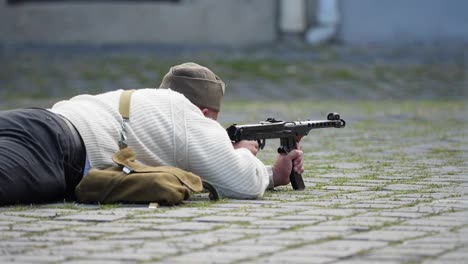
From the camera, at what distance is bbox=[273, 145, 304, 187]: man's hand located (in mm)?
6250

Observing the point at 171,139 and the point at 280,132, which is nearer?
the point at 171,139

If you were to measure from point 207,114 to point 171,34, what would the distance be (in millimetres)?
13462

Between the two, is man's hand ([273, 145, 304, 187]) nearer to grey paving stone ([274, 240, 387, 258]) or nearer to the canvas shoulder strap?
the canvas shoulder strap

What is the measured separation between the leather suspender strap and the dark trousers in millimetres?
193

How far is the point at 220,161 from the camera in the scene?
5.92 meters

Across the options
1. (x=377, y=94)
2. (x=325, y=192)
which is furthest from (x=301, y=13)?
(x=325, y=192)

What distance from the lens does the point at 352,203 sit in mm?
5953

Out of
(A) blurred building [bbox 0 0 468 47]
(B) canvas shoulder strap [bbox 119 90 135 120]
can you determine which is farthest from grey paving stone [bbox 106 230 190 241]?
(A) blurred building [bbox 0 0 468 47]

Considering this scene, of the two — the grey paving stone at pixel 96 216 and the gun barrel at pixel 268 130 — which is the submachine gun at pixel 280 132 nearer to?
the gun barrel at pixel 268 130

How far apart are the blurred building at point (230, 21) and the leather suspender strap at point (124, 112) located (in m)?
13.4

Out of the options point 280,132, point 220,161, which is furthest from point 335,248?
point 280,132

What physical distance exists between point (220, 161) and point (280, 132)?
53 cm

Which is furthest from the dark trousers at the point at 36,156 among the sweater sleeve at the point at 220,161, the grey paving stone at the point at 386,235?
the grey paving stone at the point at 386,235

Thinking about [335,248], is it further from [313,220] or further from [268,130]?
[268,130]
